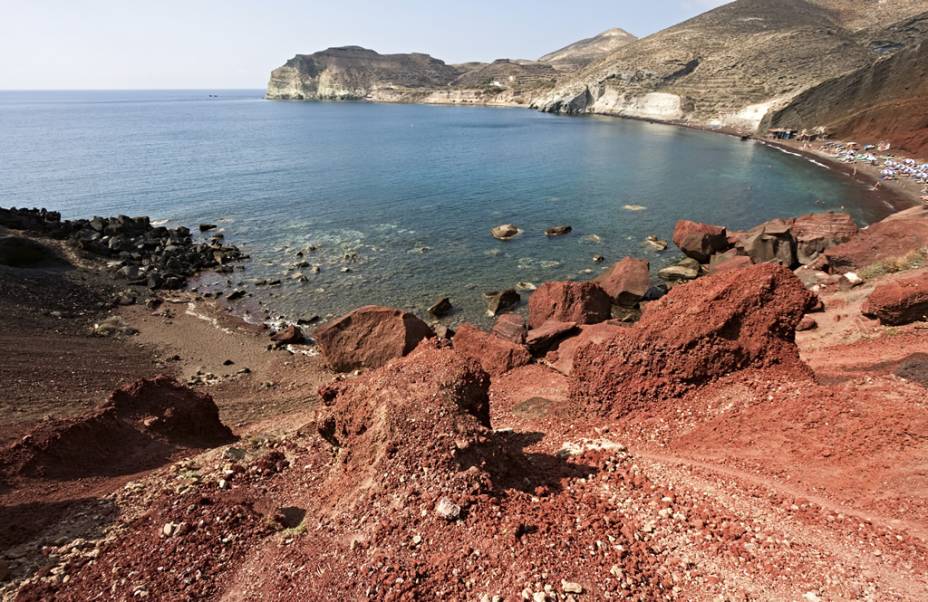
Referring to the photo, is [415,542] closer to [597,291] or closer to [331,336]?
[331,336]

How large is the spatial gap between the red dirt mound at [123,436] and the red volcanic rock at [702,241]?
110ft

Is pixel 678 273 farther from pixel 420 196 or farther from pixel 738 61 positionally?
pixel 738 61

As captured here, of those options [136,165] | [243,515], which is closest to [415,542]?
[243,515]

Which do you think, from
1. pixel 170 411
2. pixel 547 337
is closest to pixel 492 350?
pixel 547 337

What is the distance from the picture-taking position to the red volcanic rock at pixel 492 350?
2127 centimetres

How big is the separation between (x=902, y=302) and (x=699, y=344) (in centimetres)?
1079

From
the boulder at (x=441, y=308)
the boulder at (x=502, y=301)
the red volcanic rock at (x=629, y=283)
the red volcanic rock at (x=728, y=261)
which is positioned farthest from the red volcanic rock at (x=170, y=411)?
the red volcanic rock at (x=728, y=261)

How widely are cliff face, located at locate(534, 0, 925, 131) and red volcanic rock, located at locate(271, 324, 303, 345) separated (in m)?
106

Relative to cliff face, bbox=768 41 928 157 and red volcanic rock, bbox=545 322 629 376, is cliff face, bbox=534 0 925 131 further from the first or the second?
red volcanic rock, bbox=545 322 629 376

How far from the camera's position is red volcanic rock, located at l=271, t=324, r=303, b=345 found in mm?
28062

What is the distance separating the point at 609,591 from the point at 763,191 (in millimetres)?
62791

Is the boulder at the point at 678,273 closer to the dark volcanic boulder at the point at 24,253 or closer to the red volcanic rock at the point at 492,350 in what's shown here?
the red volcanic rock at the point at 492,350

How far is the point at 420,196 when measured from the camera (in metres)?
58.4

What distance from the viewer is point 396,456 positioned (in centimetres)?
913
